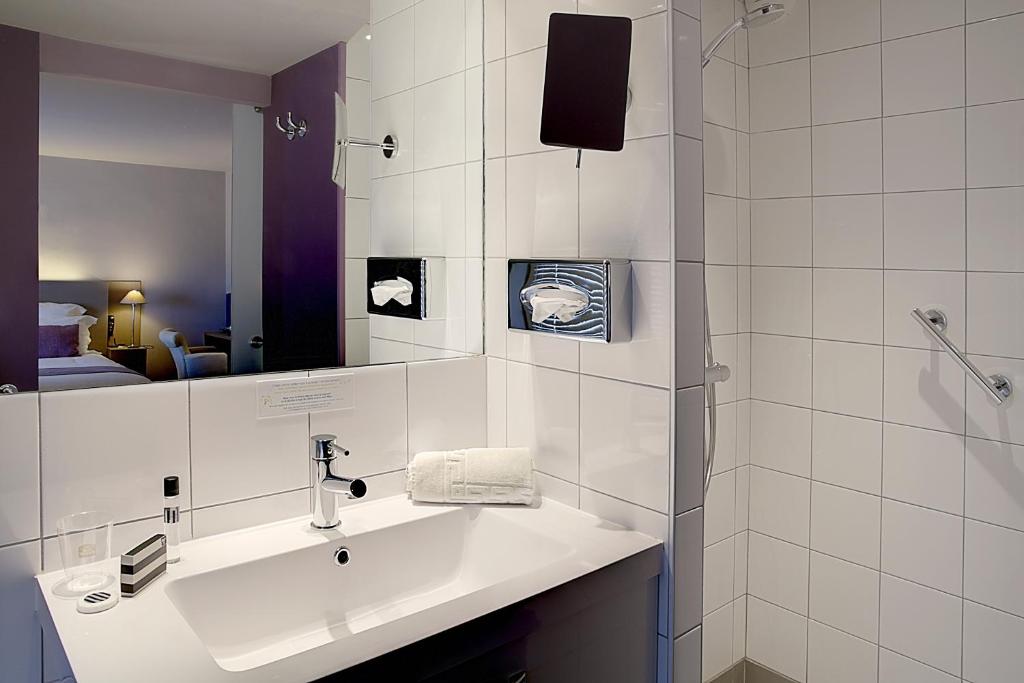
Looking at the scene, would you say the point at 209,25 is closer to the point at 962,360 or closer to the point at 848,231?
the point at 848,231

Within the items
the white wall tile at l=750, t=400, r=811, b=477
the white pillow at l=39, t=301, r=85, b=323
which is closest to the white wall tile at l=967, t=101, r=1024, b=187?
the white wall tile at l=750, t=400, r=811, b=477

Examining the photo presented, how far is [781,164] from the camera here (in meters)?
2.14

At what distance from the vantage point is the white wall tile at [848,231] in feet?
6.41

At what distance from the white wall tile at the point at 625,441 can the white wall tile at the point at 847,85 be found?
46.8 inches

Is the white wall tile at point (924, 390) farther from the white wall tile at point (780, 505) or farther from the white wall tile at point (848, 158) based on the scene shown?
the white wall tile at point (848, 158)

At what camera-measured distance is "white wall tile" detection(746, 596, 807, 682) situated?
2.18 m

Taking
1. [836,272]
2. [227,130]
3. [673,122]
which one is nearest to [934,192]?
[836,272]

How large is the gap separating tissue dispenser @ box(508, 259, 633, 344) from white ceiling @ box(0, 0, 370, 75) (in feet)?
2.01

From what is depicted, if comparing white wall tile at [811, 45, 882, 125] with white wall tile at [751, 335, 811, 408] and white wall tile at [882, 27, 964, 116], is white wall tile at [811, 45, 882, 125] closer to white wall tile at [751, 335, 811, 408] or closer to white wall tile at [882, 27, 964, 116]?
white wall tile at [882, 27, 964, 116]

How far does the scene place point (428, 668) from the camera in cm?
96

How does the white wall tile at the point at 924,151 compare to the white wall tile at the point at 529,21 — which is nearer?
the white wall tile at the point at 529,21

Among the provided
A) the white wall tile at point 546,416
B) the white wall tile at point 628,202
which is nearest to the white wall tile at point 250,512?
the white wall tile at point 546,416

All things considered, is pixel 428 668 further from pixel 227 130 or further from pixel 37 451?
pixel 227 130

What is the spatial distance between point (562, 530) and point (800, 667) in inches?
50.5
